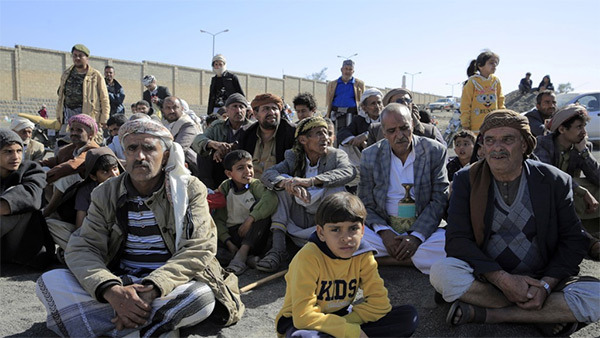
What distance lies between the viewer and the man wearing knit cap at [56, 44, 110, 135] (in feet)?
26.7

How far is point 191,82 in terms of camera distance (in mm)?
42188

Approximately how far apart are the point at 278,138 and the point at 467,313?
11.2ft

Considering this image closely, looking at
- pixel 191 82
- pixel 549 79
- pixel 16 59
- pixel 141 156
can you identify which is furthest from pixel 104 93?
pixel 191 82

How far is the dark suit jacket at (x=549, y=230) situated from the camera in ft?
11.0

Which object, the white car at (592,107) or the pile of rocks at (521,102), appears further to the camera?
the pile of rocks at (521,102)

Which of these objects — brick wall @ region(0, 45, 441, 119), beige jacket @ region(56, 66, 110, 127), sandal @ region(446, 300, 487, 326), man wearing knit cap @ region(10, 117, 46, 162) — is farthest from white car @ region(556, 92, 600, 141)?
brick wall @ region(0, 45, 441, 119)

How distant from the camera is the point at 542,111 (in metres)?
6.78

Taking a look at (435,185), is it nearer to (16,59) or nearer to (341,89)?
(341,89)

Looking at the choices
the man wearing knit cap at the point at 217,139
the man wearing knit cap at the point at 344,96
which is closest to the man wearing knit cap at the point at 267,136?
the man wearing knit cap at the point at 217,139

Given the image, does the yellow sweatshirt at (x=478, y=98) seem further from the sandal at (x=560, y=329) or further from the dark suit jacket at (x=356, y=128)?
the sandal at (x=560, y=329)

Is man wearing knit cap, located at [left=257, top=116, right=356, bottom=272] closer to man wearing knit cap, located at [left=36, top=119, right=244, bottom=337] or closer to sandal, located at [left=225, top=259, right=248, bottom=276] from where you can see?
sandal, located at [left=225, top=259, right=248, bottom=276]

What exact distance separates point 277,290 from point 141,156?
174 centimetres

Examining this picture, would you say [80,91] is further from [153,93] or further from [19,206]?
[19,206]

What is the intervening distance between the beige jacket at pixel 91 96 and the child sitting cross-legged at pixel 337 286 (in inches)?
259
